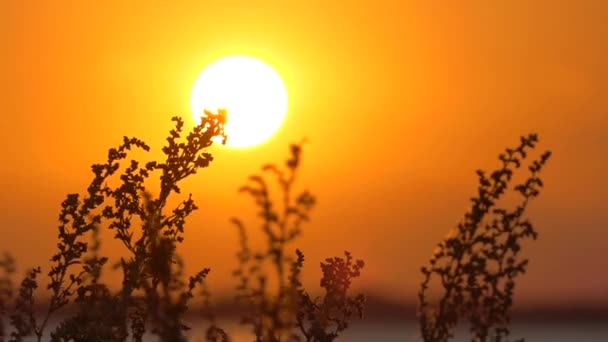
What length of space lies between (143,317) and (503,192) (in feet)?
15.3

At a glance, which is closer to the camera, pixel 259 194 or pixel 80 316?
pixel 259 194

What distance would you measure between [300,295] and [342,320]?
60 centimetres

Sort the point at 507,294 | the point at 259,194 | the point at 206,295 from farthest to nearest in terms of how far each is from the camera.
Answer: the point at 507,294 < the point at 206,295 < the point at 259,194

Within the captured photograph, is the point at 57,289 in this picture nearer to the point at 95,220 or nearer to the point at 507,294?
the point at 95,220

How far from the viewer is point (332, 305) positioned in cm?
1166

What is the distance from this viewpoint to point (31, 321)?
1170 centimetres

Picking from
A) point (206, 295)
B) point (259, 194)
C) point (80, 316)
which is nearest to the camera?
point (259, 194)

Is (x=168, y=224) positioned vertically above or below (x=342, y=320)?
above

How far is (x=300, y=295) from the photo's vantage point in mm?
11750

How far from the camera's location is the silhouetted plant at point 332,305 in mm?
11477

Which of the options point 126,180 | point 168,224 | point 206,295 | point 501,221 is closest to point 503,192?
point 501,221

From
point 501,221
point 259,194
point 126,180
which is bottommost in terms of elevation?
point 259,194

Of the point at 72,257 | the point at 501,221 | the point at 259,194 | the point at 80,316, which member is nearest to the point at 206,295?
the point at 259,194

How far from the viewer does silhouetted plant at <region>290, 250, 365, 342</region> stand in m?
11.5
